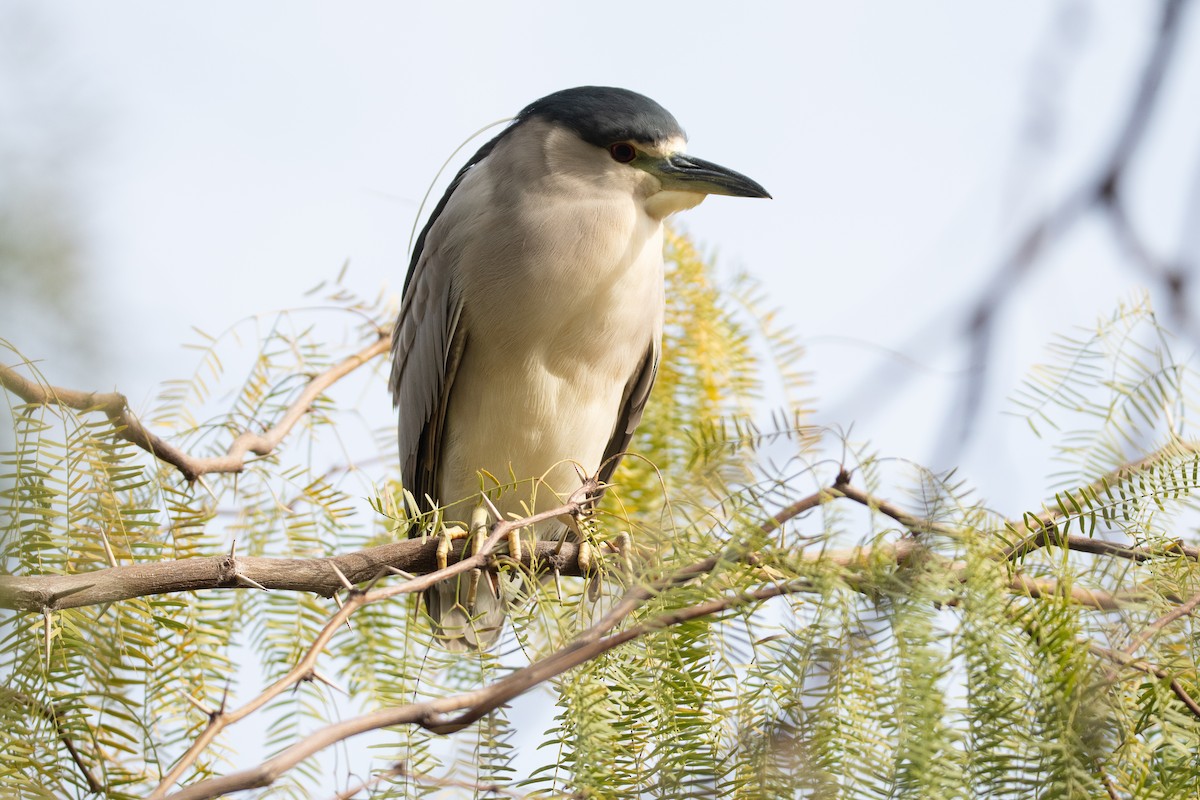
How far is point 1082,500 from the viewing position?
1.64 m

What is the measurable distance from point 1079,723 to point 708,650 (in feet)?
1.59

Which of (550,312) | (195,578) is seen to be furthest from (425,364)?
(195,578)

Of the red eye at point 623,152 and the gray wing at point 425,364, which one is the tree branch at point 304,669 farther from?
the red eye at point 623,152

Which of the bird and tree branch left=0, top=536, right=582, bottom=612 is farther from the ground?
the bird

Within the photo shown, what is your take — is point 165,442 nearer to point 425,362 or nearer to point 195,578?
point 195,578

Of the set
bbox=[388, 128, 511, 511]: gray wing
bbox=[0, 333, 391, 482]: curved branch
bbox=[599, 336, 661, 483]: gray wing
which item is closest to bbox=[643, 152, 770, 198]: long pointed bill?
bbox=[599, 336, 661, 483]: gray wing

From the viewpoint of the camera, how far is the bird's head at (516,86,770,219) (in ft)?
10.9

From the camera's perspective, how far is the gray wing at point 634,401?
3.57m

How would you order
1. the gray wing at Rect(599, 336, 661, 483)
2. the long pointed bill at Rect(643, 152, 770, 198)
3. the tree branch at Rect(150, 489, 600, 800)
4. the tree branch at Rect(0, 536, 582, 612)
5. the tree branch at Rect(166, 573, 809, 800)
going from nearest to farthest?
1. the tree branch at Rect(166, 573, 809, 800)
2. the tree branch at Rect(150, 489, 600, 800)
3. the tree branch at Rect(0, 536, 582, 612)
4. the long pointed bill at Rect(643, 152, 770, 198)
5. the gray wing at Rect(599, 336, 661, 483)

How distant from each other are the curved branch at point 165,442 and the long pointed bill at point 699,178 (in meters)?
0.98

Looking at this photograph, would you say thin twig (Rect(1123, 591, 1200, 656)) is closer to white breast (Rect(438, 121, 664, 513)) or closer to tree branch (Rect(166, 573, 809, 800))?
tree branch (Rect(166, 573, 809, 800))

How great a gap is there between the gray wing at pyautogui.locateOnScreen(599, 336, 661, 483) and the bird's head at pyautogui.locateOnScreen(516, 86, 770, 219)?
466mm

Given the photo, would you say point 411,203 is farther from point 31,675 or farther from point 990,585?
point 990,585

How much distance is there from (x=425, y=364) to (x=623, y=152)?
908mm
